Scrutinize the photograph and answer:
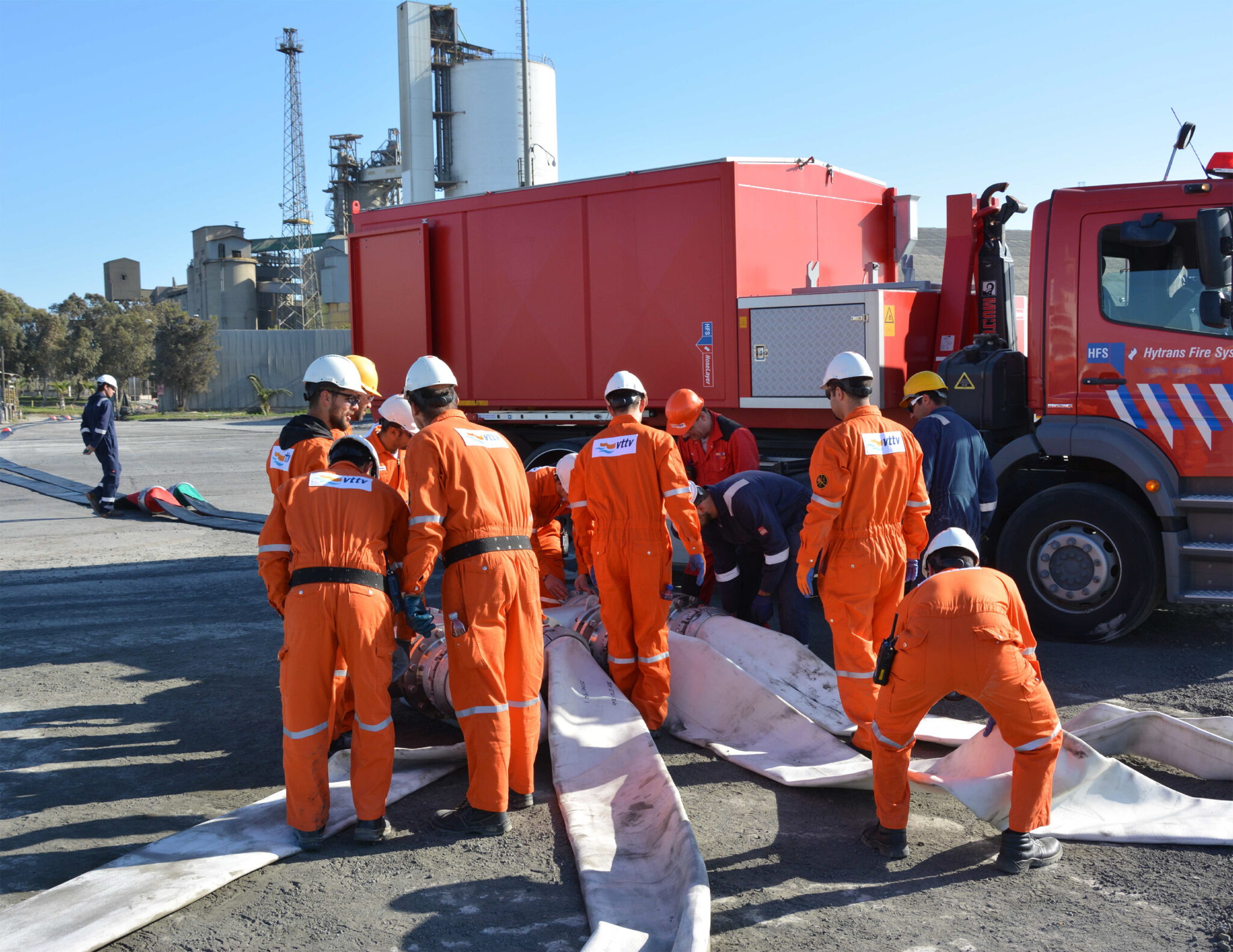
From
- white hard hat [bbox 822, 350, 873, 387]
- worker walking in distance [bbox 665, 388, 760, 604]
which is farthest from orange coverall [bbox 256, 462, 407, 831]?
worker walking in distance [bbox 665, 388, 760, 604]

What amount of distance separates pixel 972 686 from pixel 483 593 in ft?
6.55

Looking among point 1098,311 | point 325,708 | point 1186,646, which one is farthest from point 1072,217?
point 325,708

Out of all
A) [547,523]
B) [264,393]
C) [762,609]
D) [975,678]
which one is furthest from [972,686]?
[264,393]

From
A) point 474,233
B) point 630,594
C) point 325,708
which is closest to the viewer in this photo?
point 325,708

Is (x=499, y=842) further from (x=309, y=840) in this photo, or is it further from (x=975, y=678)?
(x=975, y=678)

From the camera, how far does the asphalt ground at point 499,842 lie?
347 cm

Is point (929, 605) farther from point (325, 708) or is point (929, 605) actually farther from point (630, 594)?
point (325, 708)

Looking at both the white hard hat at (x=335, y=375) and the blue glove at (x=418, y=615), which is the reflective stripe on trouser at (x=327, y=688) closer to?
the blue glove at (x=418, y=615)

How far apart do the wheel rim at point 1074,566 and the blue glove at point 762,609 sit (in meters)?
2.09

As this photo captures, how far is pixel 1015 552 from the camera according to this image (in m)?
6.96

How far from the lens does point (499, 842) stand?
4230 millimetres

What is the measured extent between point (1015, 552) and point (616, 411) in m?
3.15

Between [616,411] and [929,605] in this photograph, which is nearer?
[929,605]

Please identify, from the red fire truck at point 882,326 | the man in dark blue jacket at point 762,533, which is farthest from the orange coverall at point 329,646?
the red fire truck at point 882,326
